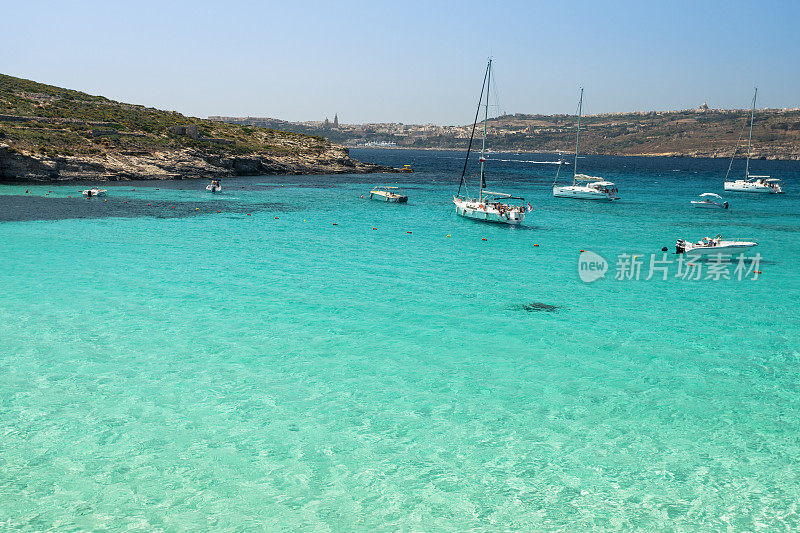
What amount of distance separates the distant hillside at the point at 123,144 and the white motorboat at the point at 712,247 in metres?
75.5

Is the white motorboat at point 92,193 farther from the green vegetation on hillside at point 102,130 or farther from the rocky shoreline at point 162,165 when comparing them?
the green vegetation on hillside at point 102,130

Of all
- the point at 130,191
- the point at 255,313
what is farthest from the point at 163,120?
the point at 255,313

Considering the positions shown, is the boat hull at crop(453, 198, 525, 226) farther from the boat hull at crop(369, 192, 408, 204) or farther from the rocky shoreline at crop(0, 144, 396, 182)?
the rocky shoreline at crop(0, 144, 396, 182)

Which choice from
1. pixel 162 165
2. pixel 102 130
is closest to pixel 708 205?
pixel 162 165

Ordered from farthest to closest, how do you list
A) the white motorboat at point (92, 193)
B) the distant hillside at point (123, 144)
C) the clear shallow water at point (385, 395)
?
the distant hillside at point (123, 144), the white motorboat at point (92, 193), the clear shallow water at point (385, 395)

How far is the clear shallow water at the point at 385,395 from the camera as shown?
11.4 m

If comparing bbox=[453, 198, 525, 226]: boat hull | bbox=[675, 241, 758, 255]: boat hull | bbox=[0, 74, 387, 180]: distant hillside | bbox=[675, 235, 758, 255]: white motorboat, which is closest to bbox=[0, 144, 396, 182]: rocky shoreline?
bbox=[0, 74, 387, 180]: distant hillside

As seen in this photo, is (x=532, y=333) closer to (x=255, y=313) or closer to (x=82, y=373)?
(x=255, y=313)

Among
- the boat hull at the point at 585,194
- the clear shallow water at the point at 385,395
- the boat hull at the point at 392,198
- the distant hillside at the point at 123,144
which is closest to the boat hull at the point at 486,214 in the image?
the boat hull at the point at 392,198

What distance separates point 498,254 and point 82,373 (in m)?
28.3

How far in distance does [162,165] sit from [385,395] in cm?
8560

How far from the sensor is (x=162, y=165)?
3590 inches

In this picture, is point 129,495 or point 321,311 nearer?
point 129,495

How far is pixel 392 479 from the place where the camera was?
12.4 m
